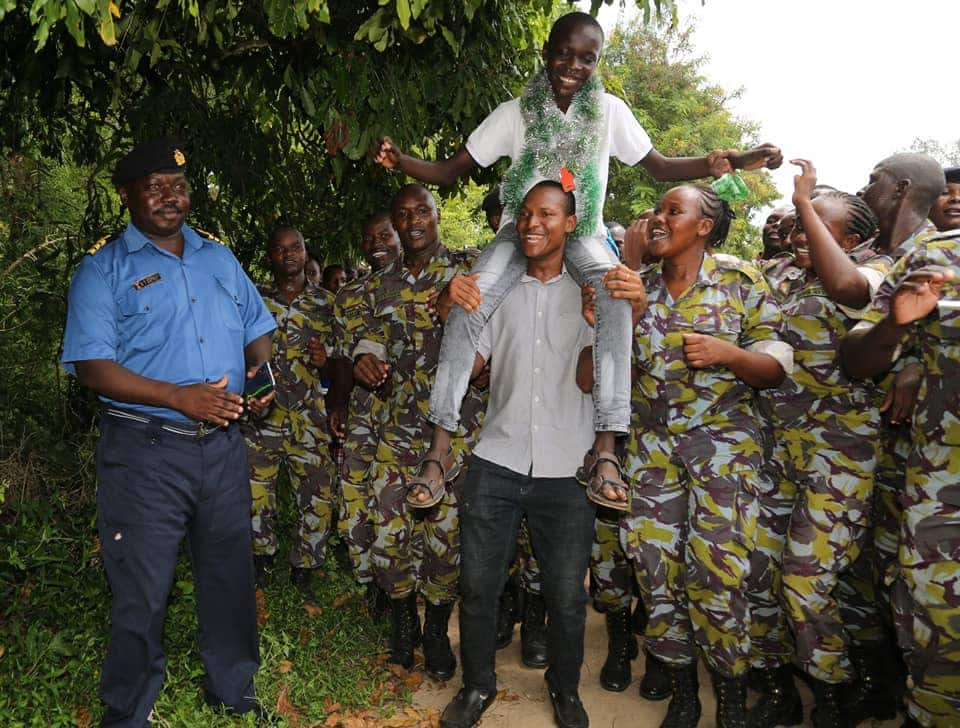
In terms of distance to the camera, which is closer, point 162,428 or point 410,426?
point 162,428

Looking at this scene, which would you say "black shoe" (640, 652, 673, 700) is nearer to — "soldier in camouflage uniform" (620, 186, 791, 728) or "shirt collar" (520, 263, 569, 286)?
"soldier in camouflage uniform" (620, 186, 791, 728)

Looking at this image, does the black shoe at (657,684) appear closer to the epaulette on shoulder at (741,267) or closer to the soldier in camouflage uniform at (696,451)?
the soldier in camouflage uniform at (696,451)

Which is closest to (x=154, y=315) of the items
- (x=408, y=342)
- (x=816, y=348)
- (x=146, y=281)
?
(x=146, y=281)

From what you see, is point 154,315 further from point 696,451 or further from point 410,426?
point 696,451

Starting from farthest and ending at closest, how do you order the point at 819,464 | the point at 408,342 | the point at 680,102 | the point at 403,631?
the point at 680,102 → the point at 408,342 → the point at 403,631 → the point at 819,464

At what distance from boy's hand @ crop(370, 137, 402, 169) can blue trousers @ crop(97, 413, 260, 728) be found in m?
1.45

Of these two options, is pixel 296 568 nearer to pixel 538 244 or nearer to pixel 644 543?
pixel 644 543

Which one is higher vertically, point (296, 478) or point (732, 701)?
point (296, 478)

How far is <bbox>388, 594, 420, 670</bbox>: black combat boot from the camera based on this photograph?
4469 millimetres

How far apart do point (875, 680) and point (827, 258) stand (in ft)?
6.58

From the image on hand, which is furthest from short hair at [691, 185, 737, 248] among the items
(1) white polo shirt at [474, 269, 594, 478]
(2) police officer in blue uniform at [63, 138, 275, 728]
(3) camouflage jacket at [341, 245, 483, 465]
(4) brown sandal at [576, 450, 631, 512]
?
(2) police officer in blue uniform at [63, 138, 275, 728]

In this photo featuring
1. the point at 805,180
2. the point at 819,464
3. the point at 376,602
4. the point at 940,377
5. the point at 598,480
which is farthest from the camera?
the point at 376,602

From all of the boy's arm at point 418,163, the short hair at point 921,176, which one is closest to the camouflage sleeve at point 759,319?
the short hair at point 921,176

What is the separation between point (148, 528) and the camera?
10.8 ft
